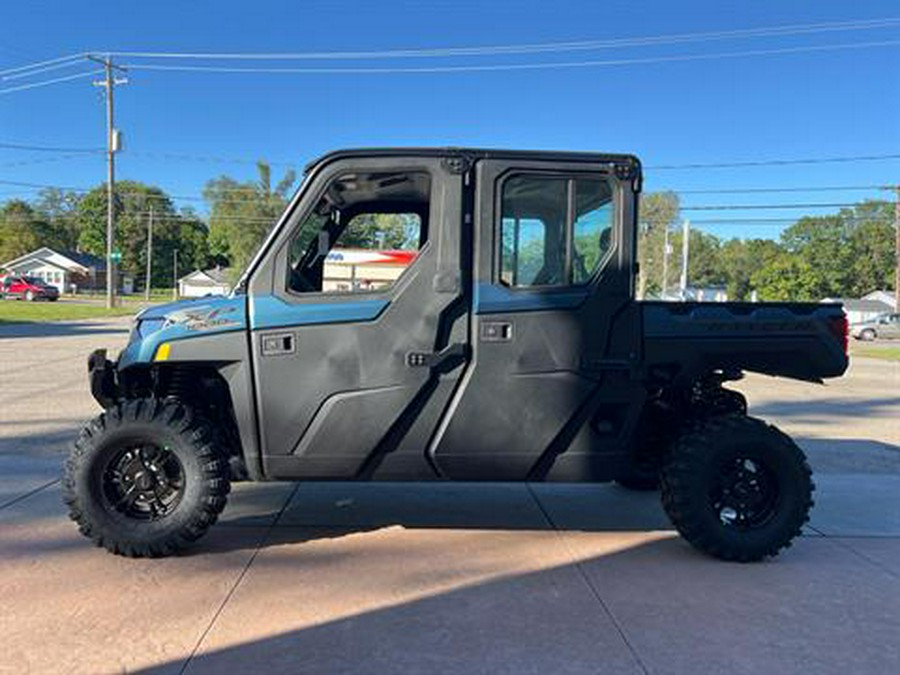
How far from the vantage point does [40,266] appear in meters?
96.4

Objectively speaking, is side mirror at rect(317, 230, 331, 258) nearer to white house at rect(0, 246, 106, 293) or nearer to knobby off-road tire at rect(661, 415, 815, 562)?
knobby off-road tire at rect(661, 415, 815, 562)

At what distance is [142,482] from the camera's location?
454 centimetres

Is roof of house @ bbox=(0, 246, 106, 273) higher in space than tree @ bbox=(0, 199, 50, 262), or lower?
lower

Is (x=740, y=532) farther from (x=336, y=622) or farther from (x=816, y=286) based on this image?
(x=816, y=286)

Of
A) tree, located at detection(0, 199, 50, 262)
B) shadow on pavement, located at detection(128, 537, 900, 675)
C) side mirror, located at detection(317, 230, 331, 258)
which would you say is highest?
tree, located at detection(0, 199, 50, 262)

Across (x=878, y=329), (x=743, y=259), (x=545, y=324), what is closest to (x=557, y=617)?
(x=545, y=324)

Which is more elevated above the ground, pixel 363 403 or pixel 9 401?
pixel 363 403

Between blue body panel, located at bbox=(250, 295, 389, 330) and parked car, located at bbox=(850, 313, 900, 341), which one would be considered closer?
blue body panel, located at bbox=(250, 295, 389, 330)

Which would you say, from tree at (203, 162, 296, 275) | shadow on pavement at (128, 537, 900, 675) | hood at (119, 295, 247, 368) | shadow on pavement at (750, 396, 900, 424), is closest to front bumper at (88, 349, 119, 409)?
hood at (119, 295, 247, 368)

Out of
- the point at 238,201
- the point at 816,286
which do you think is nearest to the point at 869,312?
the point at 816,286

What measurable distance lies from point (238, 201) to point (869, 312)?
5743 cm

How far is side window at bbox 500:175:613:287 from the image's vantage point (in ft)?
14.9

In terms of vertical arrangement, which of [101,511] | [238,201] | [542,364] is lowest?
[101,511]

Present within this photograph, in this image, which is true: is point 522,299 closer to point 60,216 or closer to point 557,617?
point 557,617
